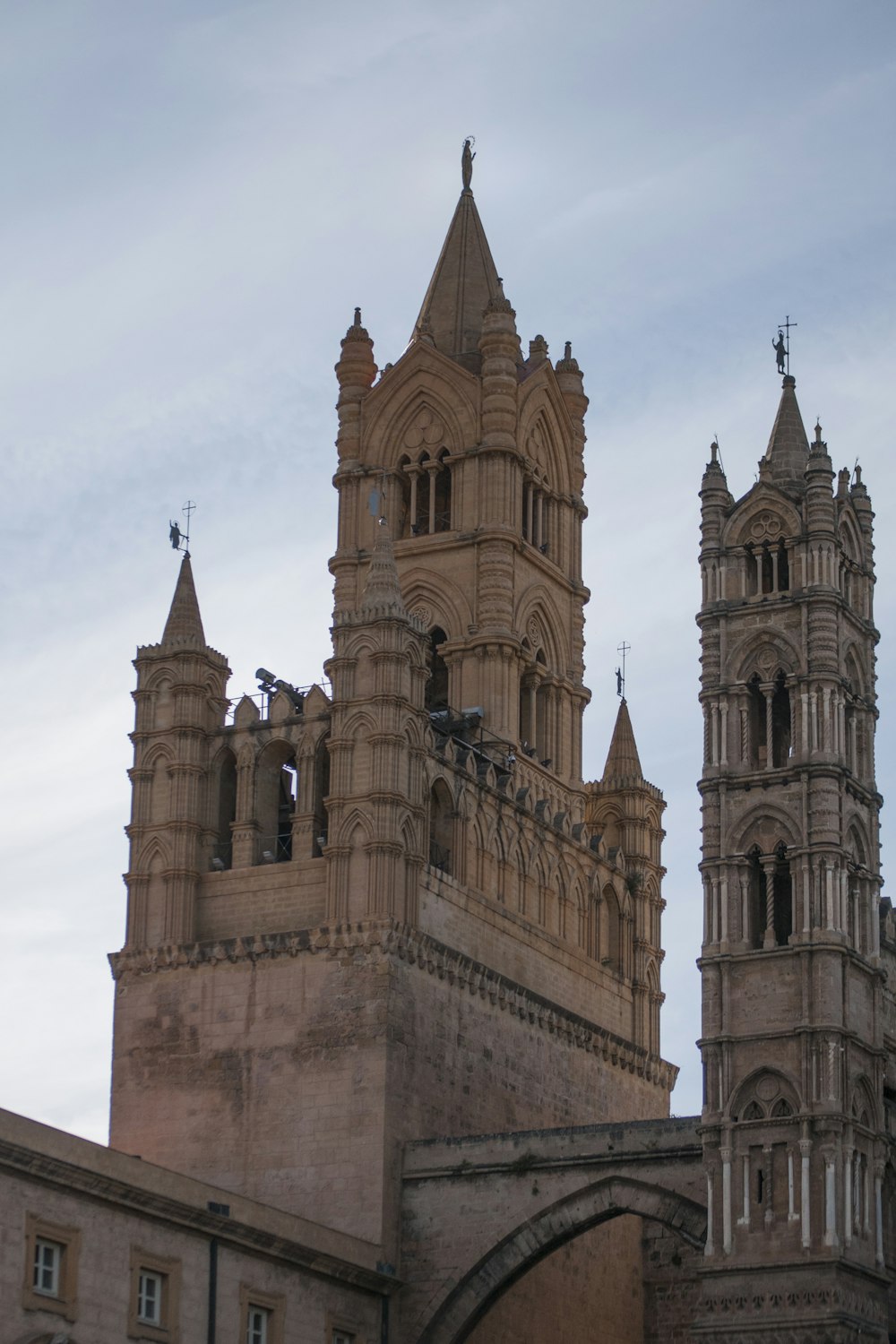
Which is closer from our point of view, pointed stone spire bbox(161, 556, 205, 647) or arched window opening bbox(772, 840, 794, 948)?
arched window opening bbox(772, 840, 794, 948)

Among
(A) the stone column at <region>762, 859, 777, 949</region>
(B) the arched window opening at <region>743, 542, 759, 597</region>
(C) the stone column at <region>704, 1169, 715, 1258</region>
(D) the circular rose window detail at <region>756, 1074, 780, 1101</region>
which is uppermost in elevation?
(B) the arched window opening at <region>743, 542, 759, 597</region>

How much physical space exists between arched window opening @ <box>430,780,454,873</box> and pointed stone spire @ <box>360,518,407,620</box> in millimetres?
5357

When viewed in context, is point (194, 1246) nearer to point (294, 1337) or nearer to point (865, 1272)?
point (294, 1337)

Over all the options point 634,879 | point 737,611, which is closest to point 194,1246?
point 737,611

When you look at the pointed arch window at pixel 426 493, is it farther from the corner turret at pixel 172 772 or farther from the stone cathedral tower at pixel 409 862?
the corner turret at pixel 172 772

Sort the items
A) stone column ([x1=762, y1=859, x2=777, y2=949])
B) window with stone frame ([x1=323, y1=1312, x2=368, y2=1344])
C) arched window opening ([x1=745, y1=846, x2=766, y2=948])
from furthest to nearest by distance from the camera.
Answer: arched window opening ([x1=745, y1=846, x2=766, y2=948]) → window with stone frame ([x1=323, y1=1312, x2=368, y2=1344]) → stone column ([x1=762, y1=859, x2=777, y2=949])

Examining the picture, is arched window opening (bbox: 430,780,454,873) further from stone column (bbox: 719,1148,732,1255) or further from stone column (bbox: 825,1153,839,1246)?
stone column (bbox: 825,1153,839,1246)

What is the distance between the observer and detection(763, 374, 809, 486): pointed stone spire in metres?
69.4

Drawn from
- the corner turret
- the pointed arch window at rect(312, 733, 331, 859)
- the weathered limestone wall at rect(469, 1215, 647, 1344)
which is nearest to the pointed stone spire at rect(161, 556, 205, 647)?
the corner turret

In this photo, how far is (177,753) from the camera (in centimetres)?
7481

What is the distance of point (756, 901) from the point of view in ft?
214

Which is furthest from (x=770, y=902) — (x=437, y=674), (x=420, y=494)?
(x=420, y=494)

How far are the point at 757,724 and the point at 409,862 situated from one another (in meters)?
10.7

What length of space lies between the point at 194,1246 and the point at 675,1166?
42.1 ft
